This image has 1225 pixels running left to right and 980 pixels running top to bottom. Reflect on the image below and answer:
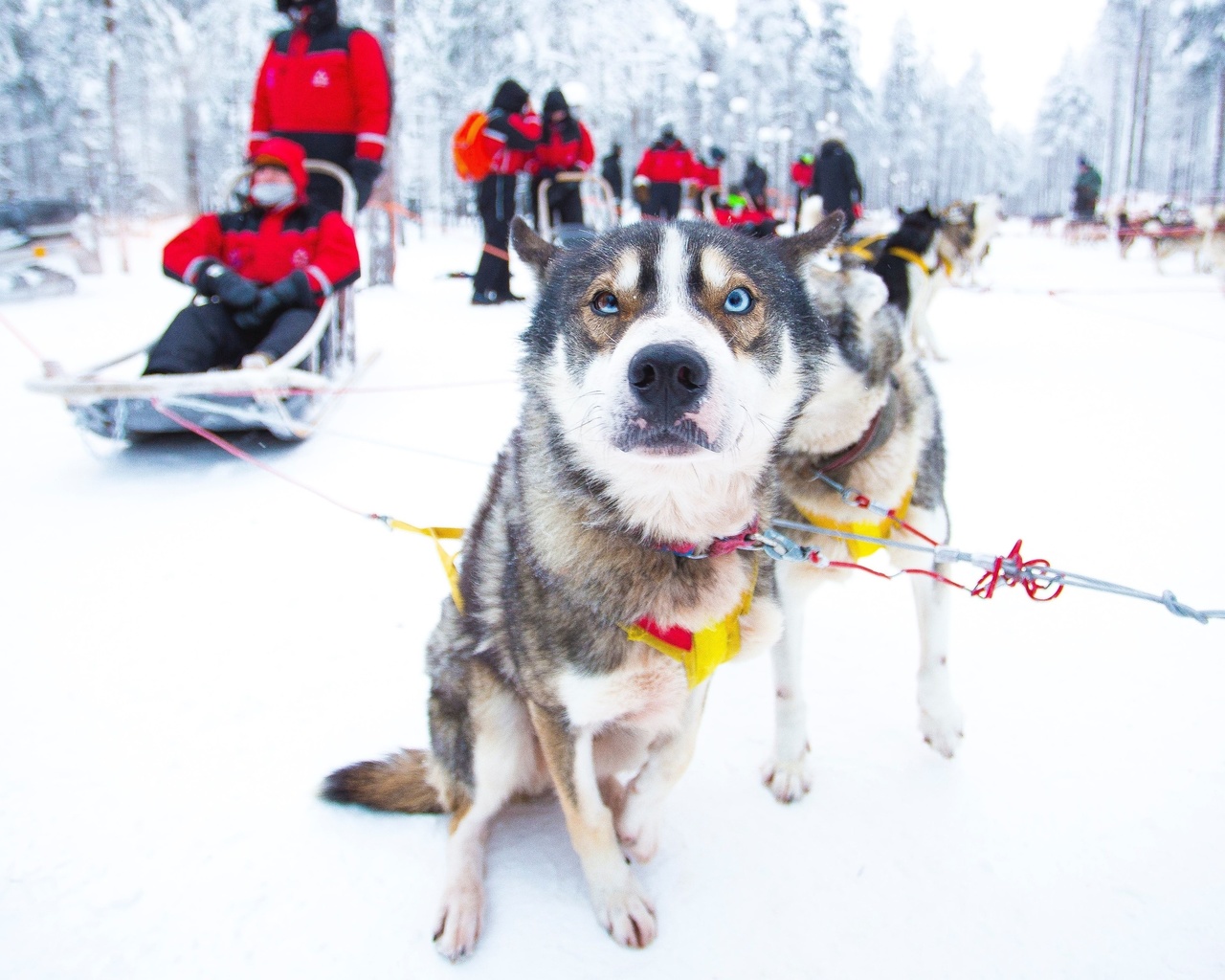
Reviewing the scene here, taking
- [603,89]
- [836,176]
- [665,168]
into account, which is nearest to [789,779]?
[836,176]

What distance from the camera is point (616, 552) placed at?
3.86 feet

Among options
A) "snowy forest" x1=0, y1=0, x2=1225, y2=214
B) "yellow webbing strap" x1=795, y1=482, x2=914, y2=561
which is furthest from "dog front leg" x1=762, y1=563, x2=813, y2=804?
"snowy forest" x1=0, y1=0, x2=1225, y2=214

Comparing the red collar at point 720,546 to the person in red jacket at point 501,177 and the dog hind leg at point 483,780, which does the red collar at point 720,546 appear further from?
the person in red jacket at point 501,177

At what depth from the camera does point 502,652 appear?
4.08 feet

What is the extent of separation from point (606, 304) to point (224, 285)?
2779mm

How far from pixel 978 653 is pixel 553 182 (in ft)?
20.7

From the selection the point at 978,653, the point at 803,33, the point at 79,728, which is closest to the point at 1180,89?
the point at 803,33

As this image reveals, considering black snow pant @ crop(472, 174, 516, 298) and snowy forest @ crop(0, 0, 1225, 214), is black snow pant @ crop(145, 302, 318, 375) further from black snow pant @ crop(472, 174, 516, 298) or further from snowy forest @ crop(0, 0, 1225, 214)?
snowy forest @ crop(0, 0, 1225, 214)

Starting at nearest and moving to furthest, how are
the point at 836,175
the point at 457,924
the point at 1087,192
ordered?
1. the point at 457,924
2. the point at 836,175
3. the point at 1087,192

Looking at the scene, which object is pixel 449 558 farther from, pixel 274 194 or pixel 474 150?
pixel 474 150

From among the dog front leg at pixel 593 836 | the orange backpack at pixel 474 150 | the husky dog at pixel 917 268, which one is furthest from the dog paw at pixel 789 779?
the orange backpack at pixel 474 150

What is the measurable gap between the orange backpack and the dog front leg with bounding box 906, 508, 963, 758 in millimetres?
6201

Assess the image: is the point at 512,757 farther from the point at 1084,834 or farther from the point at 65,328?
the point at 65,328

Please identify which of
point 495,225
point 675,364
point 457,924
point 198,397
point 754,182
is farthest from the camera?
point 754,182
